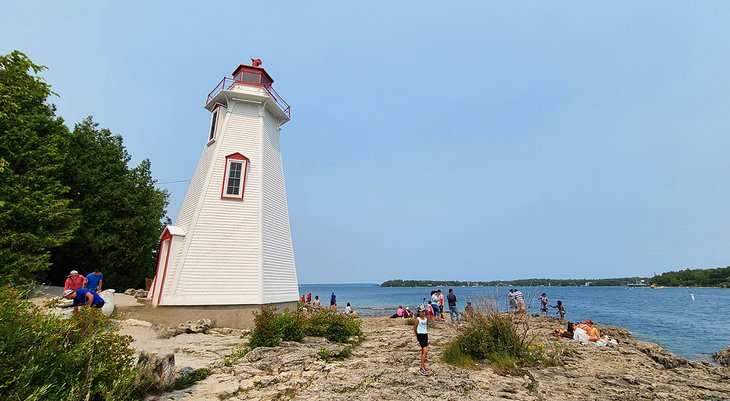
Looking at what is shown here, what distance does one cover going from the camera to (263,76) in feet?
65.3

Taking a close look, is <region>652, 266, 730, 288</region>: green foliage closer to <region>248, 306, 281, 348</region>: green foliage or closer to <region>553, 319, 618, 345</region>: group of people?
<region>553, 319, 618, 345</region>: group of people

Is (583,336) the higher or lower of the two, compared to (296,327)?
lower

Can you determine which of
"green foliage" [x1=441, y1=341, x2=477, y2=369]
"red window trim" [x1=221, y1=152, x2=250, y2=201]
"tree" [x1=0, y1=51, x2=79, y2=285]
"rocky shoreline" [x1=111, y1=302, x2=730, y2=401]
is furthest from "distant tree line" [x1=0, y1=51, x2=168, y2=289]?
"green foliage" [x1=441, y1=341, x2=477, y2=369]

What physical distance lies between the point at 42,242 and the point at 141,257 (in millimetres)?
7993

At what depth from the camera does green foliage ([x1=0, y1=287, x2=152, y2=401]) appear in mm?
4258

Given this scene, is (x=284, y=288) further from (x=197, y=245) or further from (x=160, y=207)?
(x=160, y=207)

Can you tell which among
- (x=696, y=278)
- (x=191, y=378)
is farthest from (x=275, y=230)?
(x=696, y=278)

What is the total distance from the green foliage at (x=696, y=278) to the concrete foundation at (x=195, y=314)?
150908mm

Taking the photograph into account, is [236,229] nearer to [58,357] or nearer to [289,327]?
[289,327]

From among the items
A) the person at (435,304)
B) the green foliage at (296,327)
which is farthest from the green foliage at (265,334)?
the person at (435,304)

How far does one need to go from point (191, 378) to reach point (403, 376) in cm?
502

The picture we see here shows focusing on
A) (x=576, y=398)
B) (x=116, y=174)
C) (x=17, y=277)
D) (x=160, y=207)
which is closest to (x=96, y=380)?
(x=576, y=398)

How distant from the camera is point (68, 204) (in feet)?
60.9

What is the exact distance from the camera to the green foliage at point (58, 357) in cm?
426
